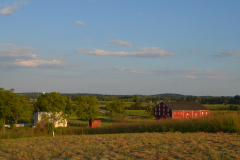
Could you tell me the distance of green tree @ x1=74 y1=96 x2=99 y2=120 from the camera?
61.6 m

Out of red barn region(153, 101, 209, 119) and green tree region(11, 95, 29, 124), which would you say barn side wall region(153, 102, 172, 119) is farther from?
green tree region(11, 95, 29, 124)

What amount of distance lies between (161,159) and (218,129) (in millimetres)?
6872

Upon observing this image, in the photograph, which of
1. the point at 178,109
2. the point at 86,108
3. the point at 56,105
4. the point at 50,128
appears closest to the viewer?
the point at 50,128

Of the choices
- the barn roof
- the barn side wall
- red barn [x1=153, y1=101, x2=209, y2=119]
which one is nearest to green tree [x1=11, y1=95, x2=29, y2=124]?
red barn [x1=153, y1=101, x2=209, y2=119]

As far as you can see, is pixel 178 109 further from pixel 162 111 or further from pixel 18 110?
pixel 18 110

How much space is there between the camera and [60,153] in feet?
21.9

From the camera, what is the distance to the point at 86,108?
62938 mm

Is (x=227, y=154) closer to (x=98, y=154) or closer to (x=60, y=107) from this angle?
(x=98, y=154)

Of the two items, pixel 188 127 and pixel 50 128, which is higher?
pixel 188 127

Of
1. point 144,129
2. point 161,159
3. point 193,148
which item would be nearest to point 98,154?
point 161,159

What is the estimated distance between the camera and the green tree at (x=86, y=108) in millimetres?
61562

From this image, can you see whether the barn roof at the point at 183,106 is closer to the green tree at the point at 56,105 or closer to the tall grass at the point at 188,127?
the green tree at the point at 56,105

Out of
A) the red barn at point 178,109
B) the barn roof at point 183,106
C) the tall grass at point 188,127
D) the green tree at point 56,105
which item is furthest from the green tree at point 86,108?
the tall grass at point 188,127

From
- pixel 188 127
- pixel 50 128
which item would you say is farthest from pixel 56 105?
pixel 188 127
